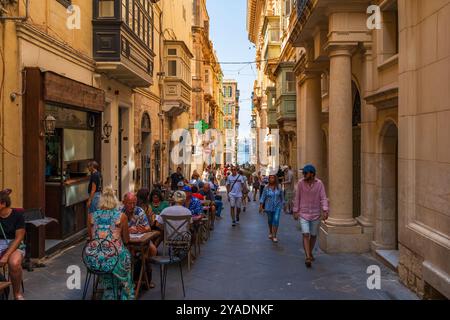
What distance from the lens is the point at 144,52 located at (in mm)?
16859

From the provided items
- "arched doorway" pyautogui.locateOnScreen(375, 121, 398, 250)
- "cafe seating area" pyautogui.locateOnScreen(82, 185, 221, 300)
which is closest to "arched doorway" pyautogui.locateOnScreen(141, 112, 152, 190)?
"cafe seating area" pyautogui.locateOnScreen(82, 185, 221, 300)

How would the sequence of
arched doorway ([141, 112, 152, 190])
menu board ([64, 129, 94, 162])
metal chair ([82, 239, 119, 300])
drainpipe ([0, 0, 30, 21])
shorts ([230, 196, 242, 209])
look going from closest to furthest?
metal chair ([82, 239, 119, 300])
drainpipe ([0, 0, 30, 21])
menu board ([64, 129, 94, 162])
shorts ([230, 196, 242, 209])
arched doorway ([141, 112, 152, 190])

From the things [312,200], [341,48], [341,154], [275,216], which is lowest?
[275,216]

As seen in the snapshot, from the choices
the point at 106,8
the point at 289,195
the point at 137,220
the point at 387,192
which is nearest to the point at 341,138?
the point at 387,192

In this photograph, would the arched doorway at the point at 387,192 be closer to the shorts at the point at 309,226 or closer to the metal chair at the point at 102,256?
the shorts at the point at 309,226

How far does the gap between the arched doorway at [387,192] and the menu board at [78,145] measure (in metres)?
7.11

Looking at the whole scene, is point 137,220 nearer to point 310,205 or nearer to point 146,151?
point 310,205

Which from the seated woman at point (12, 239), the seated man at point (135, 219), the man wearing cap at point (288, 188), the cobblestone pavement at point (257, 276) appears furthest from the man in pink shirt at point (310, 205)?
the man wearing cap at point (288, 188)

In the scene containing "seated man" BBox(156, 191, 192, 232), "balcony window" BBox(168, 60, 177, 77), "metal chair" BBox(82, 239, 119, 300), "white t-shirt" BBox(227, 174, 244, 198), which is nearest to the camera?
"metal chair" BBox(82, 239, 119, 300)

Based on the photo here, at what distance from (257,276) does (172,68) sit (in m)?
17.8

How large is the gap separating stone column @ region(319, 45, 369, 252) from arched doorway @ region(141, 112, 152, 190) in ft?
37.4

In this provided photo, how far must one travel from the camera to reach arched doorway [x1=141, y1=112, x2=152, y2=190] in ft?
67.8

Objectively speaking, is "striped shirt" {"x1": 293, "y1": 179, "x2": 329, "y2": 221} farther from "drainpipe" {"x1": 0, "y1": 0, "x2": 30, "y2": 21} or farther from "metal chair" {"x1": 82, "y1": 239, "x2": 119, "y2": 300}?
"drainpipe" {"x1": 0, "y1": 0, "x2": 30, "y2": 21}

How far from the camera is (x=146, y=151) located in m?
21.6
